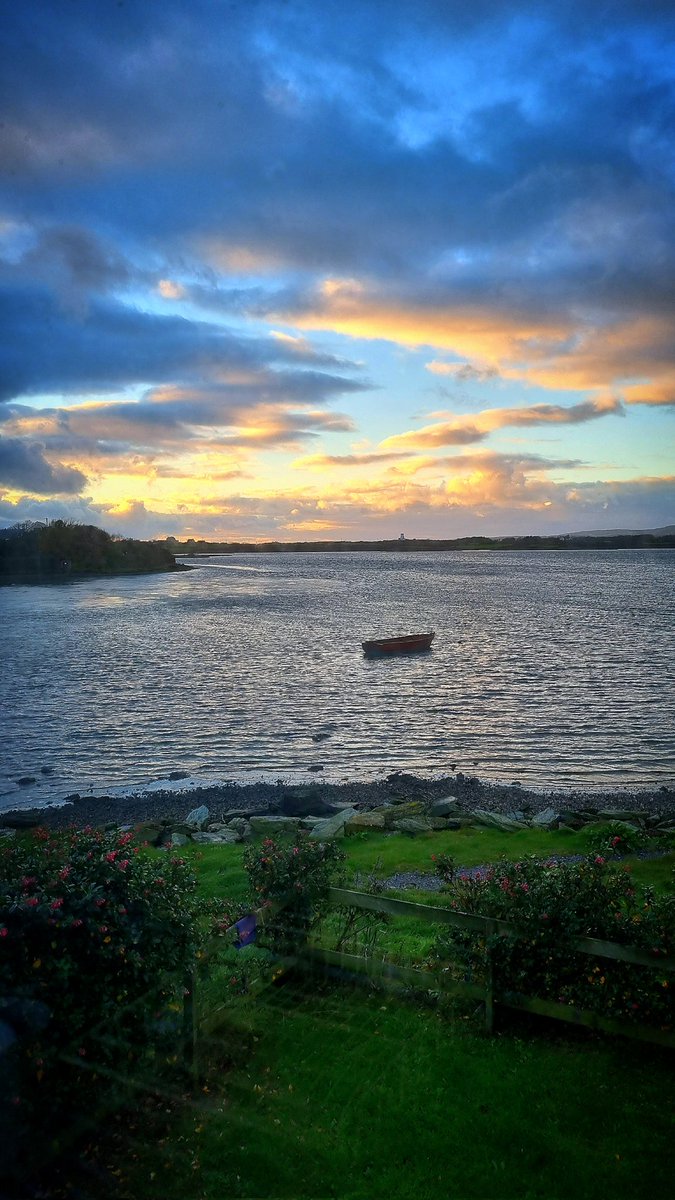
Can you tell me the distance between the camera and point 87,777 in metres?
30.2

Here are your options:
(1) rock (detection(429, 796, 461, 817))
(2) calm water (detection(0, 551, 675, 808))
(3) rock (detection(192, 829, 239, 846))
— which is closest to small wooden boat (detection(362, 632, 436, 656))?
(2) calm water (detection(0, 551, 675, 808))

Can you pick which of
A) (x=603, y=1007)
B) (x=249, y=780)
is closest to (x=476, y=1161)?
(x=603, y=1007)

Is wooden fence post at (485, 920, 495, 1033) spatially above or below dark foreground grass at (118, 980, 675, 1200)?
above

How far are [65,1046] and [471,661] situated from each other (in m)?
54.2

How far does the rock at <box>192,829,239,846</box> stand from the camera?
65.2ft

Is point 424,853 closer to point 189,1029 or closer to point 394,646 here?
point 189,1029

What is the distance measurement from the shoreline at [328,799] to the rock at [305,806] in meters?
0.11

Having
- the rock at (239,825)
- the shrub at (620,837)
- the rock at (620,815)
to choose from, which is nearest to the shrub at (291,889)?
the shrub at (620,837)

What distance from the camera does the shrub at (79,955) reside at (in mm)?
6062

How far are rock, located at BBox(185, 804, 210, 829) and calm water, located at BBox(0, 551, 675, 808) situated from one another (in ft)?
21.7

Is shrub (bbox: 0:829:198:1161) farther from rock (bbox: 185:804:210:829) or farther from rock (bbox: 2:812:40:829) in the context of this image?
rock (bbox: 2:812:40:829)

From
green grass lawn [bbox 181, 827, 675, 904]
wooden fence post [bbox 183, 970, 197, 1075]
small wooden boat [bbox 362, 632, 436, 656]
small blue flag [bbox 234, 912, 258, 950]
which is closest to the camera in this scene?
wooden fence post [bbox 183, 970, 197, 1075]

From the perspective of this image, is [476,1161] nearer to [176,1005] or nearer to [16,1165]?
[176,1005]

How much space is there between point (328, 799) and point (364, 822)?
449 cm
